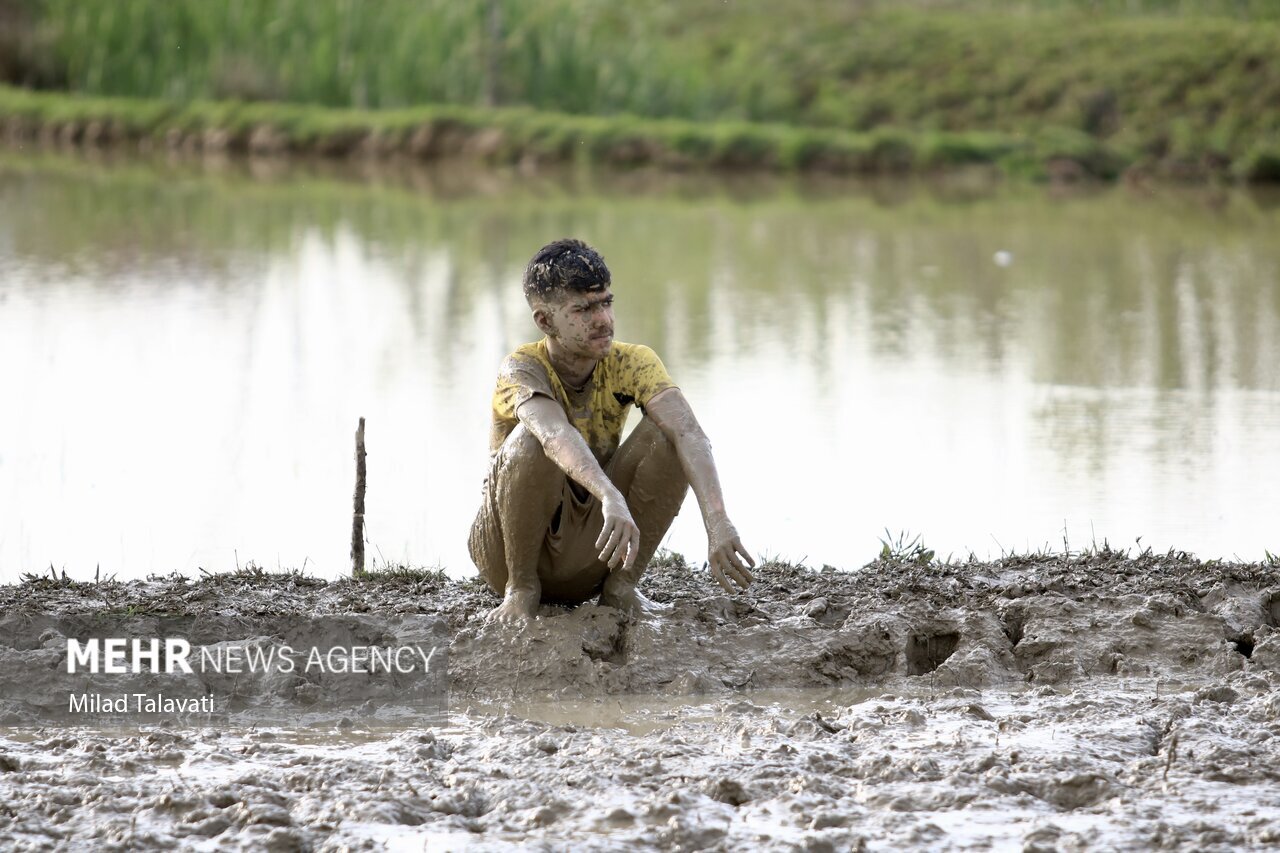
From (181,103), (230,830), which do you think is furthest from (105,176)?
(230,830)

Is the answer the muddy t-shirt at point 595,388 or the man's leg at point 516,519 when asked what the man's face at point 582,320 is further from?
the man's leg at point 516,519

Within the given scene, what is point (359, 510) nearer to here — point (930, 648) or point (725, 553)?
point (725, 553)

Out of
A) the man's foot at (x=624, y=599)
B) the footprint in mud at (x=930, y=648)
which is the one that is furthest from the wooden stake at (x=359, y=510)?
the footprint in mud at (x=930, y=648)

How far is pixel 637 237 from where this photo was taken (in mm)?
15086

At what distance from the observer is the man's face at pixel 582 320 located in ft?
13.7

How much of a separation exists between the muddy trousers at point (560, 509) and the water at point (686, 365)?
120cm

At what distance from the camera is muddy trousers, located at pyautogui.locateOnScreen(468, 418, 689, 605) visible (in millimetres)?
4184

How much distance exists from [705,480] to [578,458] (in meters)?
0.32

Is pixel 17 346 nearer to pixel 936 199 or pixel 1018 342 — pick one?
pixel 1018 342

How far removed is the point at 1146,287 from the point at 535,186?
335 inches

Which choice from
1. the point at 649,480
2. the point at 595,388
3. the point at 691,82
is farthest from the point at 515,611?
the point at 691,82

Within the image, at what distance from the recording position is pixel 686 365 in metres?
9.47

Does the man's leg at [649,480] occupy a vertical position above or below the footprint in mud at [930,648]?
above

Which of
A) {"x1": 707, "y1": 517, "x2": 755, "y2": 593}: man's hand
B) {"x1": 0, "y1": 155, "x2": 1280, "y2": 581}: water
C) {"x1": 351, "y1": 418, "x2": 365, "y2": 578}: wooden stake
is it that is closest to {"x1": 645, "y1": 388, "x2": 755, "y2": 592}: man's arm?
{"x1": 707, "y1": 517, "x2": 755, "y2": 593}: man's hand
